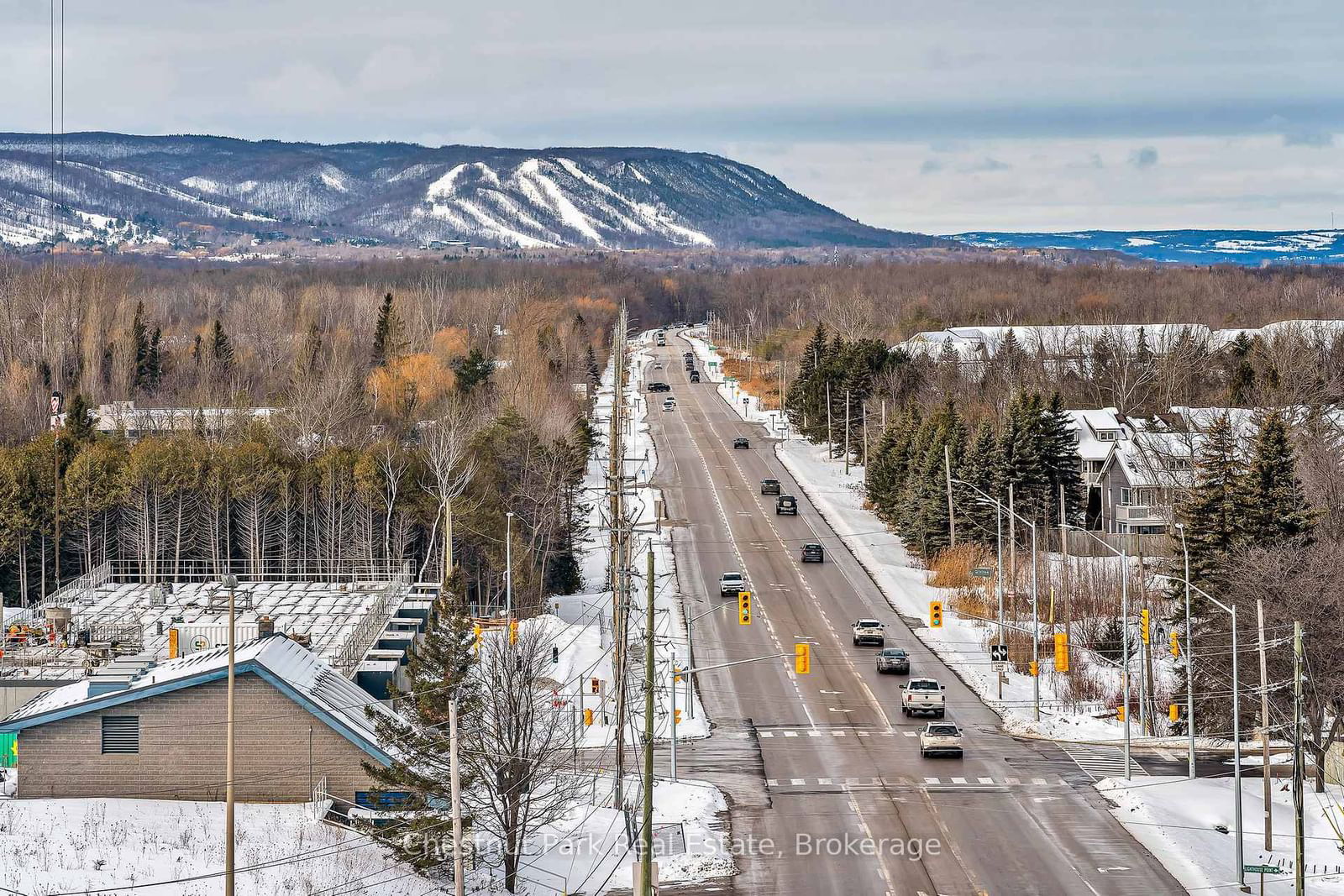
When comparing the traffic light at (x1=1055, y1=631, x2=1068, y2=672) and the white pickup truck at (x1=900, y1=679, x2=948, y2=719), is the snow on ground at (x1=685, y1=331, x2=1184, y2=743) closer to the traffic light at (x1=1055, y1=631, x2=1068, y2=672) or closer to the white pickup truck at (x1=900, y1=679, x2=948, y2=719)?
the traffic light at (x1=1055, y1=631, x2=1068, y2=672)

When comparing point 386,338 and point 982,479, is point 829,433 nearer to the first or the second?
point 982,479

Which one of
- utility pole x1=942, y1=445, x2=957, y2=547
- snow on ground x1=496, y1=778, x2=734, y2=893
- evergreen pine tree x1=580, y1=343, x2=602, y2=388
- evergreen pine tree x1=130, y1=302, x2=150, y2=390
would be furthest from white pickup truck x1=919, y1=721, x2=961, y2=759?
evergreen pine tree x1=580, y1=343, x2=602, y2=388

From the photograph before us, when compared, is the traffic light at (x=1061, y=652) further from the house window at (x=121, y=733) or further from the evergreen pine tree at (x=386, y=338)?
the evergreen pine tree at (x=386, y=338)

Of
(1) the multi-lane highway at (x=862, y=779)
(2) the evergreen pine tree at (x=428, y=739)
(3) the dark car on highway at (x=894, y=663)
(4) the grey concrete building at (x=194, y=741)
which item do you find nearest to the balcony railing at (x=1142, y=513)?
(1) the multi-lane highway at (x=862, y=779)

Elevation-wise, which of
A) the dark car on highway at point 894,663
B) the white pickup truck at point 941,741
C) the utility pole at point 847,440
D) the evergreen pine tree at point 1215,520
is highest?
the utility pole at point 847,440

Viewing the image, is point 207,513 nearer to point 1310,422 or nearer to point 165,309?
point 1310,422
